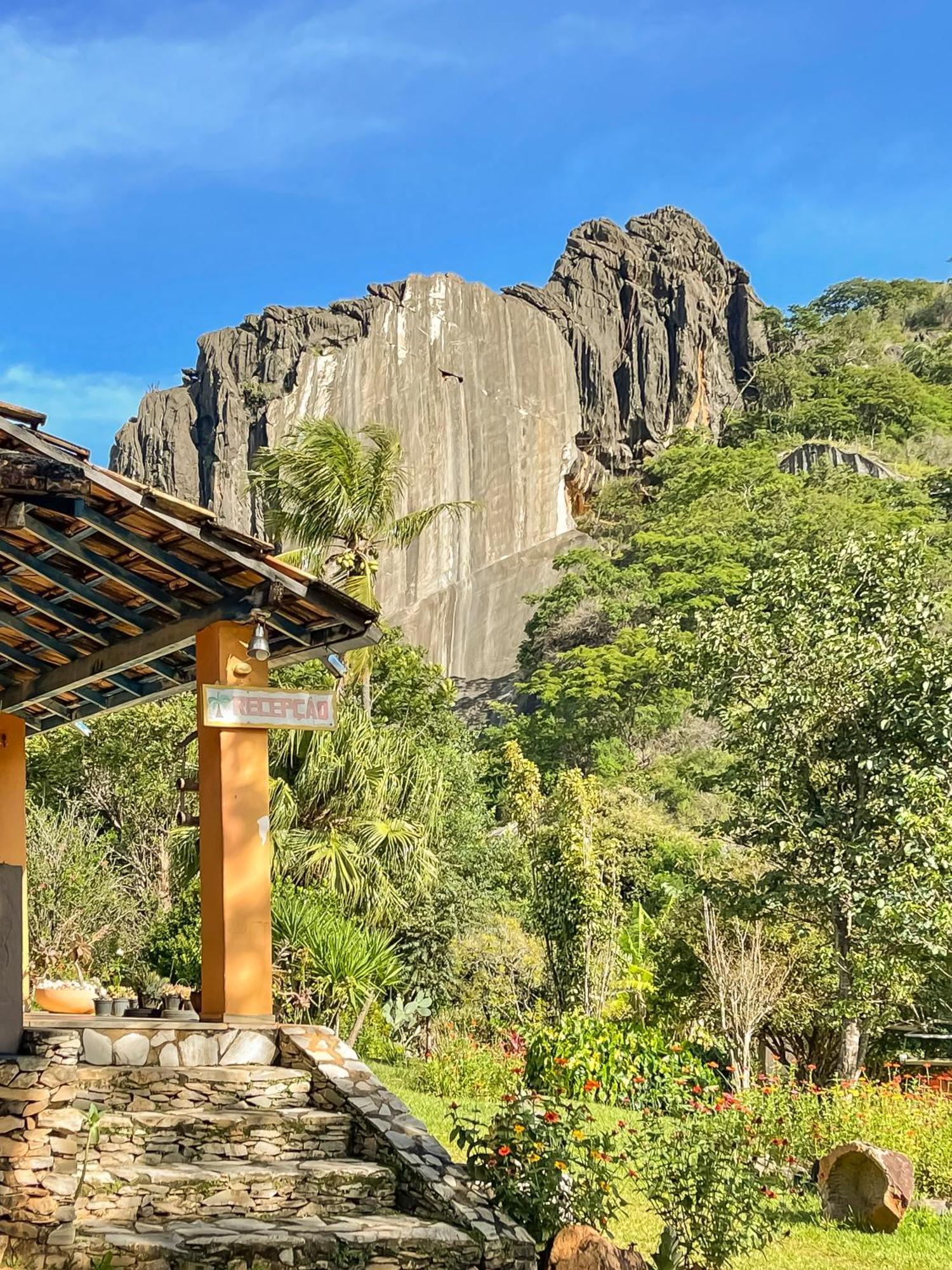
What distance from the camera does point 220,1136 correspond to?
21.5 ft

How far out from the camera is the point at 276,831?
14633 mm

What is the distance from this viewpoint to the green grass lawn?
23.8ft

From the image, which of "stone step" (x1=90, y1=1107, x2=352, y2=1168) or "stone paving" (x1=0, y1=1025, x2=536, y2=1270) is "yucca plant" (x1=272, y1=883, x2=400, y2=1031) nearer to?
"stone paving" (x1=0, y1=1025, x2=536, y2=1270)

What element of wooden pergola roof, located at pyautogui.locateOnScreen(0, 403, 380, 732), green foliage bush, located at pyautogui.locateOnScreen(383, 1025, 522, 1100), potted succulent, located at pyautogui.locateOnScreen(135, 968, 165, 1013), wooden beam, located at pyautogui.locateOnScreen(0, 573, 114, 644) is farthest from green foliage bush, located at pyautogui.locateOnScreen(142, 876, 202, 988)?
wooden beam, located at pyautogui.locateOnScreen(0, 573, 114, 644)

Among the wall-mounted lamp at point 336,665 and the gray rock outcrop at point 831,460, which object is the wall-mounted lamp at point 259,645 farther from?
the gray rock outcrop at point 831,460

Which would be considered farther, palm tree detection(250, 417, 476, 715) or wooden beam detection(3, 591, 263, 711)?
palm tree detection(250, 417, 476, 715)

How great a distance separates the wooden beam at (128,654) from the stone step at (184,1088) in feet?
8.34

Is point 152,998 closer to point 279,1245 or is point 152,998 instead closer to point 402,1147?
point 402,1147

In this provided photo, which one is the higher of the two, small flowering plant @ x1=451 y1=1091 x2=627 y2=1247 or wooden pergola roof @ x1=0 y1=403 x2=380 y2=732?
wooden pergola roof @ x1=0 y1=403 x2=380 y2=732

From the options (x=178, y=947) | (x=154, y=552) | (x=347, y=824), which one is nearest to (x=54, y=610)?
(x=154, y=552)

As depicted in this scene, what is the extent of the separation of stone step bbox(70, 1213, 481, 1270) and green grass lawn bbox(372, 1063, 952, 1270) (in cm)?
138

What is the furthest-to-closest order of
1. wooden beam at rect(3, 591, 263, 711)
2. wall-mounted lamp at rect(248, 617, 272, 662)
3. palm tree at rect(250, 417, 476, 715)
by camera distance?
palm tree at rect(250, 417, 476, 715)
wooden beam at rect(3, 591, 263, 711)
wall-mounted lamp at rect(248, 617, 272, 662)

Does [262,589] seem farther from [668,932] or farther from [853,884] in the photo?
[668,932]

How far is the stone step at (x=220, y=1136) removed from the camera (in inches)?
250
